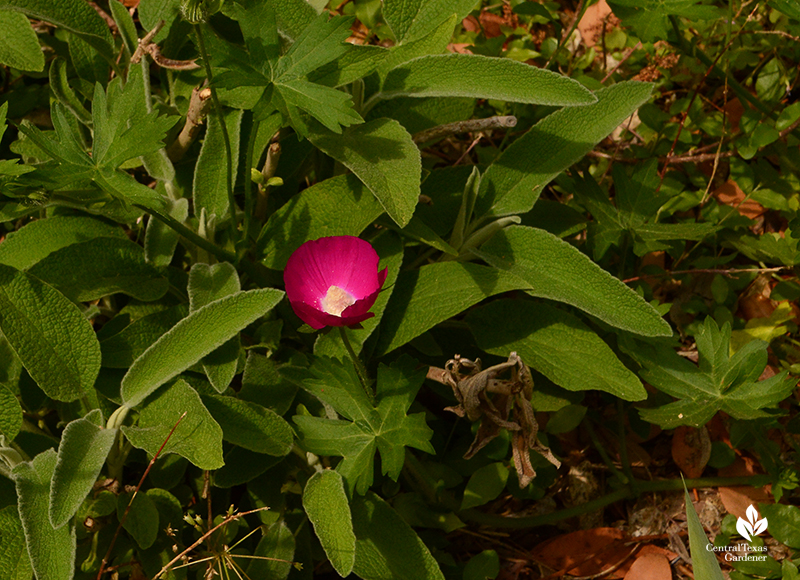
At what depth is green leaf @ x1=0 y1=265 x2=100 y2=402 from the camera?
1480 mm

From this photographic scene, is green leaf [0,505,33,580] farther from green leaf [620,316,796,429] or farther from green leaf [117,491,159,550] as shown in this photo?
green leaf [620,316,796,429]

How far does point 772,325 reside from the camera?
212 centimetres

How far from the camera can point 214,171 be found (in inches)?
67.8

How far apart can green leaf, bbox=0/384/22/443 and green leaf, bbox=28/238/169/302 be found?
0.25 meters

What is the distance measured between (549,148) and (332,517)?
941 millimetres

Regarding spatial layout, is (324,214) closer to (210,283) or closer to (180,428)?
(210,283)

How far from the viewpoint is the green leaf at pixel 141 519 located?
1.50 m

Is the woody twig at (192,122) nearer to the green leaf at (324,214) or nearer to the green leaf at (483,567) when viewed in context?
the green leaf at (324,214)

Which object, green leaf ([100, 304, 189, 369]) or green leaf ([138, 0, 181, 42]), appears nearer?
green leaf ([100, 304, 189, 369])

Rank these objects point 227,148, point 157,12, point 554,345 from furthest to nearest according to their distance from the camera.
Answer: point 157,12 < point 554,345 < point 227,148

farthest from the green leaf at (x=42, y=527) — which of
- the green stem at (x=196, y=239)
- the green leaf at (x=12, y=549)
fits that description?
the green stem at (x=196, y=239)

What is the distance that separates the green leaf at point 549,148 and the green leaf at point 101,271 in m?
0.77

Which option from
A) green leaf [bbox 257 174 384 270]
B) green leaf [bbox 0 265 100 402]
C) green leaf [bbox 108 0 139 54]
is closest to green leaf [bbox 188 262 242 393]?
green leaf [bbox 257 174 384 270]

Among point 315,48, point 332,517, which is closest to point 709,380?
point 332,517
